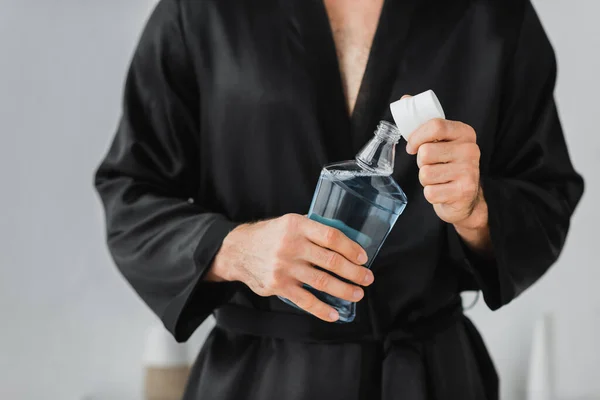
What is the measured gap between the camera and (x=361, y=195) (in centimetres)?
77

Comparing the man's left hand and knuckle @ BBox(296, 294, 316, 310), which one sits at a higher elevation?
the man's left hand

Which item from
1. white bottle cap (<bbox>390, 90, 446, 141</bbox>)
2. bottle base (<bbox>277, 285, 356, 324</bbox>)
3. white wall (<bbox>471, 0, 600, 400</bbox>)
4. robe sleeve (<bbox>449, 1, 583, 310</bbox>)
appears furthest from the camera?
white wall (<bbox>471, 0, 600, 400</bbox>)

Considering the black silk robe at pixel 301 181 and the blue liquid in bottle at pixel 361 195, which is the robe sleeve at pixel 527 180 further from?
the blue liquid in bottle at pixel 361 195

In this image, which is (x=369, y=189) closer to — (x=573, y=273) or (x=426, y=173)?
(x=426, y=173)

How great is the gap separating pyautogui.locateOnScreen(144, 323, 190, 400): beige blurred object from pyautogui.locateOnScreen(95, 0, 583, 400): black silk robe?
461mm

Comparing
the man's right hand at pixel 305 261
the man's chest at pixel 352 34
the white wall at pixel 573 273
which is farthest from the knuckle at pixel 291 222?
the white wall at pixel 573 273

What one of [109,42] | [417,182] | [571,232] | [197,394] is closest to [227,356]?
[197,394]

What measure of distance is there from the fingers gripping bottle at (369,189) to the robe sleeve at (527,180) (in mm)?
159

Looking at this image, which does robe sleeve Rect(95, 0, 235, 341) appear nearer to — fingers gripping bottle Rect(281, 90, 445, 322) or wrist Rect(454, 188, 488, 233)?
fingers gripping bottle Rect(281, 90, 445, 322)

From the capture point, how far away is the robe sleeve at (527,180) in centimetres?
92

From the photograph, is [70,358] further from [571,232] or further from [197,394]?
[571,232]

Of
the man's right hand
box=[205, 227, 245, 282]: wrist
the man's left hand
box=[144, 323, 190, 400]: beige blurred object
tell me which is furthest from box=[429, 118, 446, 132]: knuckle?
box=[144, 323, 190, 400]: beige blurred object

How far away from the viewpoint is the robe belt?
0.91 m

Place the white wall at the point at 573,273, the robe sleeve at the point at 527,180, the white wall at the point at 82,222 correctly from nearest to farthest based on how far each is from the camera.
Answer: the robe sleeve at the point at 527,180 < the white wall at the point at 82,222 < the white wall at the point at 573,273
